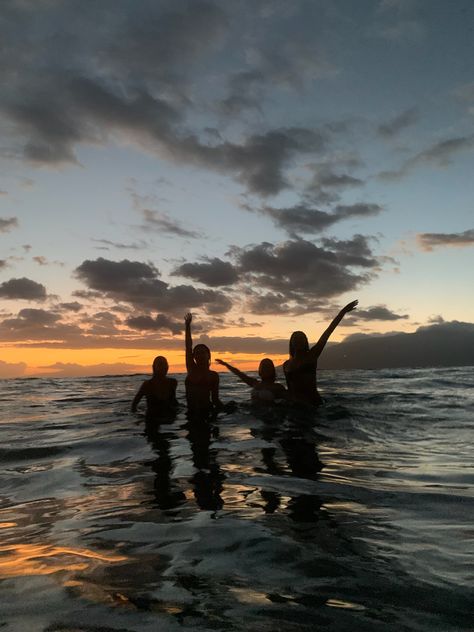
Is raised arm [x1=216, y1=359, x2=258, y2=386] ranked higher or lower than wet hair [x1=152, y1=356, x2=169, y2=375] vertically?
lower

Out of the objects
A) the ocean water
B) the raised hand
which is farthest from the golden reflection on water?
the raised hand

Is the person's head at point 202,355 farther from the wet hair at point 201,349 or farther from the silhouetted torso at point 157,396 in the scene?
the silhouetted torso at point 157,396

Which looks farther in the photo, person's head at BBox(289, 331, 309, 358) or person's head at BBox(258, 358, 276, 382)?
person's head at BBox(258, 358, 276, 382)

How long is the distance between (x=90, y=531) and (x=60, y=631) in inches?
68.4

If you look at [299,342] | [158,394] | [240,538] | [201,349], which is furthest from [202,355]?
[240,538]

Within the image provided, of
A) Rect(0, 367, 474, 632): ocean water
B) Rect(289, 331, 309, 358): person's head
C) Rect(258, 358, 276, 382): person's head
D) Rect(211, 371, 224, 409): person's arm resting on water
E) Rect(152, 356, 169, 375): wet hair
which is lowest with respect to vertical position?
Rect(0, 367, 474, 632): ocean water

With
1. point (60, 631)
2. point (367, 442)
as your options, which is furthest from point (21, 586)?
point (367, 442)

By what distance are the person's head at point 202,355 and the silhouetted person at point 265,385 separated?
2.20 ft

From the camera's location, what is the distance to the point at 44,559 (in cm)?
325

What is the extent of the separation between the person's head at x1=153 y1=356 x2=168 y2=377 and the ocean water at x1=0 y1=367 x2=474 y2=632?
4265 mm

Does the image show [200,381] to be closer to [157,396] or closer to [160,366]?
[160,366]

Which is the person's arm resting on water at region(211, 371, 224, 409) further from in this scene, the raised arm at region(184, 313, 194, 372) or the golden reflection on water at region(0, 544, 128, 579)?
the golden reflection on water at region(0, 544, 128, 579)

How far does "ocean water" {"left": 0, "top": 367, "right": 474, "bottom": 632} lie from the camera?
7.91 feet

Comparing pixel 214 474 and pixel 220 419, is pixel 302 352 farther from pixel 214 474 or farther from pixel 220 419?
pixel 214 474
